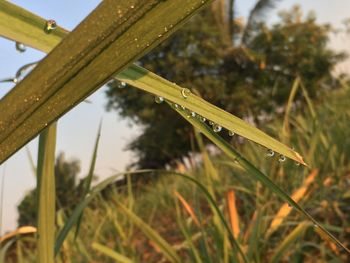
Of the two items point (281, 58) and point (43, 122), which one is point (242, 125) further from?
point (281, 58)

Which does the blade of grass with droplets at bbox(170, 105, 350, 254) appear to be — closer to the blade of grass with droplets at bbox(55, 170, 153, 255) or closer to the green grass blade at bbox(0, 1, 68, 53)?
the green grass blade at bbox(0, 1, 68, 53)

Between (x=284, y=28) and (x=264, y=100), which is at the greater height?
(x=284, y=28)

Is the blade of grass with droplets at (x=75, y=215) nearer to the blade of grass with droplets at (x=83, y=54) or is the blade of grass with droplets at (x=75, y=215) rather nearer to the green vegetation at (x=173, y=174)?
the green vegetation at (x=173, y=174)

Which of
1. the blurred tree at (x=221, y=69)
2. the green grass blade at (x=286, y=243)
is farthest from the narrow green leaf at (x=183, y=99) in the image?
the blurred tree at (x=221, y=69)

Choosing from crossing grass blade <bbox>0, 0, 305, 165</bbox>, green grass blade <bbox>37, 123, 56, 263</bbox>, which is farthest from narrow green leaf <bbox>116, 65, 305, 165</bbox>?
green grass blade <bbox>37, 123, 56, 263</bbox>

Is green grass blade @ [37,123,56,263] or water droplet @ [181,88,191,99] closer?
water droplet @ [181,88,191,99]

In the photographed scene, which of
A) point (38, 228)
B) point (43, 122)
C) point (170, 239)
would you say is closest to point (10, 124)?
point (43, 122)
